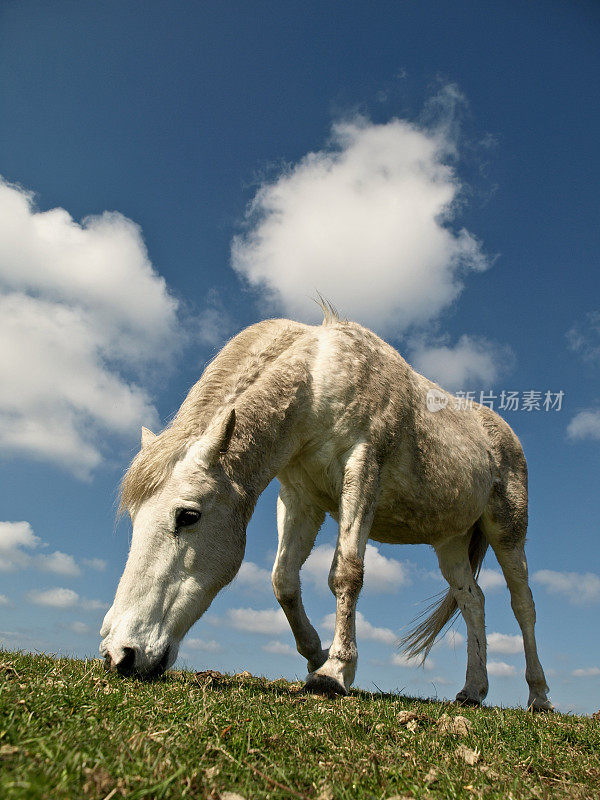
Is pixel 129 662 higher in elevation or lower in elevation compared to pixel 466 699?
lower

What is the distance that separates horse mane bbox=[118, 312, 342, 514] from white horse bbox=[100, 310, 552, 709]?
0.02 meters

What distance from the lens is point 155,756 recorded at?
2129 millimetres

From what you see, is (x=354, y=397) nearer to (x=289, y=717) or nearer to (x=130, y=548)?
(x=130, y=548)

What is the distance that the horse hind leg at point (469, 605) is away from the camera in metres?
7.61

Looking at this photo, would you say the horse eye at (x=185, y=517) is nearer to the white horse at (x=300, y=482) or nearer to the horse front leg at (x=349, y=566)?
the white horse at (x=300, y=482)

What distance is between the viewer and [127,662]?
4.07 m

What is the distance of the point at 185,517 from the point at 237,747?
2247 millimetres

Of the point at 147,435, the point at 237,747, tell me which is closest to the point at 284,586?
the point at 147,435

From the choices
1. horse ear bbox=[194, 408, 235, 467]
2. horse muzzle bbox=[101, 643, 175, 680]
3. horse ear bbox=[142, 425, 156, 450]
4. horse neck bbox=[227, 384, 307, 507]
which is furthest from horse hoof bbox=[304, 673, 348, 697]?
horse ear bbox=[142, 425, 156, 450]

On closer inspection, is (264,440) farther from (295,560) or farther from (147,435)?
(295,560)

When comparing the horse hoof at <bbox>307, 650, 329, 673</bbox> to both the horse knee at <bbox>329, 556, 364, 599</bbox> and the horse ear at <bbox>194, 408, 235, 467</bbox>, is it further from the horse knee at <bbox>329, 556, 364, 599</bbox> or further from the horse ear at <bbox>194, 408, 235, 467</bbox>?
the horse ear at <bbox>194, 408, 235, 467</bbox>

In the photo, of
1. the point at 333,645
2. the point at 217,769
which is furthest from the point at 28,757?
the point at 333,645

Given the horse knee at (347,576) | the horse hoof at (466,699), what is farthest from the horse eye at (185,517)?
the horse hoof at (466,699)

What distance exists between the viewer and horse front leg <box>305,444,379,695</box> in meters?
4.69
